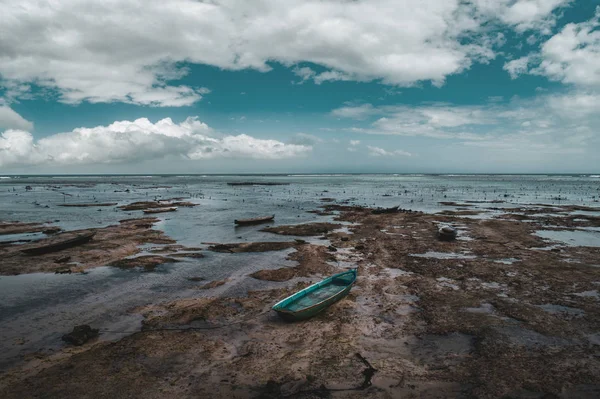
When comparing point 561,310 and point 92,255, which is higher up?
point 561,310

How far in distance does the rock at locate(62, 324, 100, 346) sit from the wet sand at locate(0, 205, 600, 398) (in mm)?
466

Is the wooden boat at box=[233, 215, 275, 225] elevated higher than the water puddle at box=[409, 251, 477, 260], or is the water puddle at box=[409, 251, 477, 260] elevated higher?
the wooden boat at box=[233, 215, 275, 225]

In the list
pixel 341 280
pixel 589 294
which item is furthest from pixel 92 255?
pixel 589 294

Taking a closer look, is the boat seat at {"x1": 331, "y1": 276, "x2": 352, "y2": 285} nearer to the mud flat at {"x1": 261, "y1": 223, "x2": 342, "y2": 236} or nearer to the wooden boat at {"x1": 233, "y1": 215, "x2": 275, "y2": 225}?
the mud flat at {"x1": 261, "y1": 223, "x2": 342, "y2": 236}

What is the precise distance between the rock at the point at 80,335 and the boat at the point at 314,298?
6.68 metres

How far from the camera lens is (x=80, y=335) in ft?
38.7

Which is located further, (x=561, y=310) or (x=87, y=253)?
(x=87, y=253)

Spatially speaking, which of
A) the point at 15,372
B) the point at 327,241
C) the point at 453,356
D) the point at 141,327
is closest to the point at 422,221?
the point at 327,241

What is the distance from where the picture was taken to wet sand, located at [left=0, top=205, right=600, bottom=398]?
927cm

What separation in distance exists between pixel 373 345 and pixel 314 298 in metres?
4.34

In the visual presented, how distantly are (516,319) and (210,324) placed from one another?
40.1ft

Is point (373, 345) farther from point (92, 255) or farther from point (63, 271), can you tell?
point (92, 255)

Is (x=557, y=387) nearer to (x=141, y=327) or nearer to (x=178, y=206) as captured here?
(x=141, y=327)

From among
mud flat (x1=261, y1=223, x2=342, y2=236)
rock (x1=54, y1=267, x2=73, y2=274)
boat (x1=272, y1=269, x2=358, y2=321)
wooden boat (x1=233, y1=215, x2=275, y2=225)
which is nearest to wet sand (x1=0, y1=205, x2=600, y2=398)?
boat (x1=272, y1=269, x2=358, y2=321)
